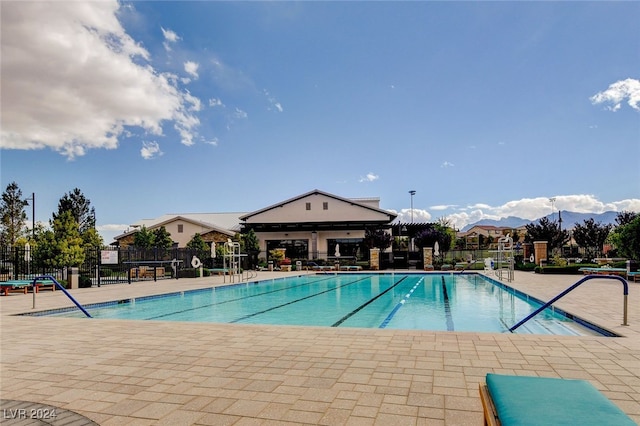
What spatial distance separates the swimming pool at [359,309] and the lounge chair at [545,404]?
546cm

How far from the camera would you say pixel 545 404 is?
6.70ft

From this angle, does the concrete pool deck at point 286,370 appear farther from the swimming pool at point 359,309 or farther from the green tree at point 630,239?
the green tree at point 630,239

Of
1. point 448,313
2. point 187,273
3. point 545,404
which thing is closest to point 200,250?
point 187,273

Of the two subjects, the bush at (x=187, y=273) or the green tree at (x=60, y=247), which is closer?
the green tree at (x=60, y=247)

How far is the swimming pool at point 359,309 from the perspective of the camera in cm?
870

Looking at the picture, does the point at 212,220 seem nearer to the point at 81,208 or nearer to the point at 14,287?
the point at 81,208

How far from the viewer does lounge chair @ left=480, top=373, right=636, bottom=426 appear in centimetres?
187

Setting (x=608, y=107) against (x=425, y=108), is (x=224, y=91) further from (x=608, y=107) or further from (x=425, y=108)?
(x=608, y=107)

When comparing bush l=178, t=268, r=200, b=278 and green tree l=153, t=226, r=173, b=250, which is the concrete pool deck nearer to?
bush l=178, t=268, r=200, b=278

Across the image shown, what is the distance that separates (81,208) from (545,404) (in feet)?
158

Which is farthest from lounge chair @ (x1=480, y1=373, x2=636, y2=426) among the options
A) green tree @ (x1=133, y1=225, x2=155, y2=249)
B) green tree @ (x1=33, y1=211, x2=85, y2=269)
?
green tree @ (x1=133, y1=225, x2=155, y2=249)

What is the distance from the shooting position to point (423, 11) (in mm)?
13609

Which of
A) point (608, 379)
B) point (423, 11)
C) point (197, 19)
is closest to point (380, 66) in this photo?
point (423, 11)

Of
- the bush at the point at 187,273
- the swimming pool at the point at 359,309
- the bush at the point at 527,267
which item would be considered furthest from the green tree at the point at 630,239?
the bush at the point at 187,273
